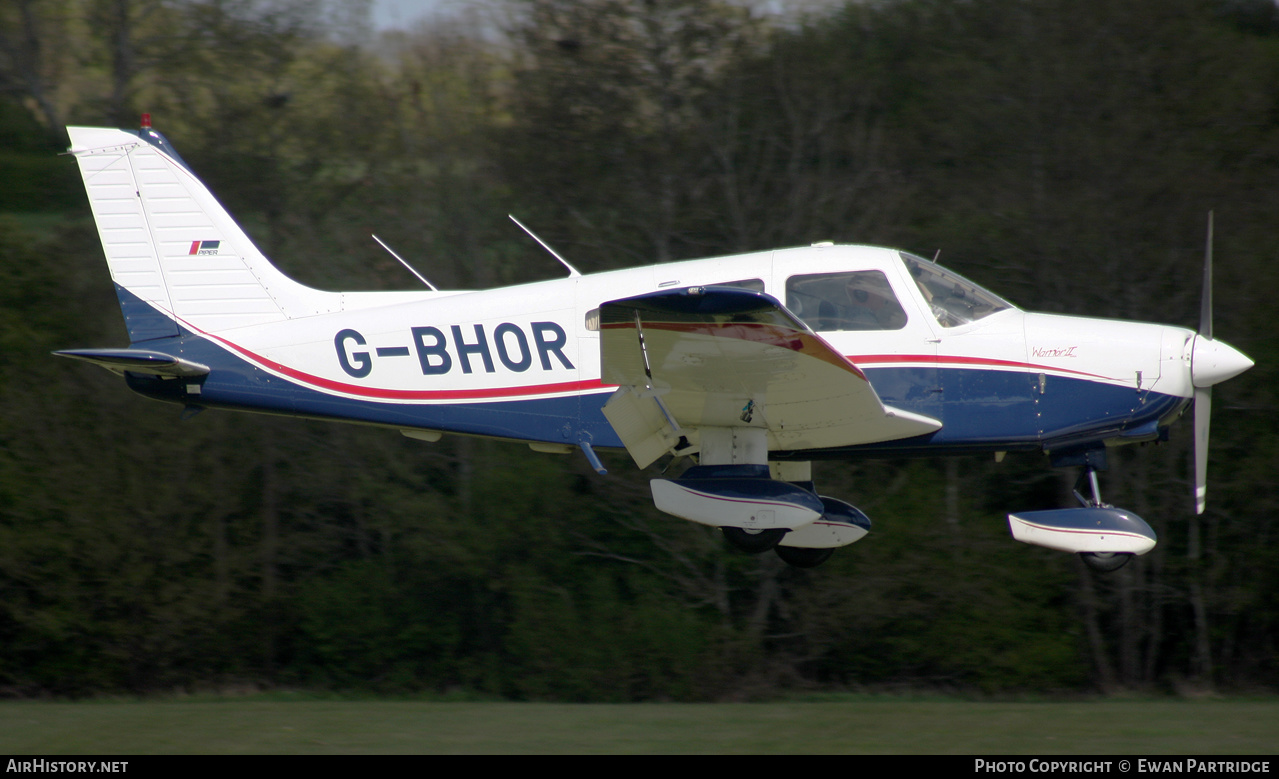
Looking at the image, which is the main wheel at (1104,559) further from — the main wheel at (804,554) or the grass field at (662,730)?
the main wheel at (804,554)

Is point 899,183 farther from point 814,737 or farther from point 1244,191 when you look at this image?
point 814,737

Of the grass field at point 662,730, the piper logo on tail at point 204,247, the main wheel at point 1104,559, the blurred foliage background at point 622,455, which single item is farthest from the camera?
the blurred foliage background at point 622,455

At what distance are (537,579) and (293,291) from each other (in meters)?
8.04

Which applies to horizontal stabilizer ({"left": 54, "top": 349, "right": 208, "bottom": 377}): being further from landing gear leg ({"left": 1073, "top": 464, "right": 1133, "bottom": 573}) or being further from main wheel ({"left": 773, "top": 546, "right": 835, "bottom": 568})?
landing gear leg ({"left": 1073, "top": 464, "right": 1133, "bottom": 573})

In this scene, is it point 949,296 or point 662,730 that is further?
point 662,730

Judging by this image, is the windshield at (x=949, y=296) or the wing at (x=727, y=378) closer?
the wing at (x=727, y=378)

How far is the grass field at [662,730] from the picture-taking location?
724 centimetres

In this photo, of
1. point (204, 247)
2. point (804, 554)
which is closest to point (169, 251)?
point (204, 247)

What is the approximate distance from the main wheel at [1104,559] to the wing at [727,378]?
4.31 feet

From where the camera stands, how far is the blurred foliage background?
1461 cm

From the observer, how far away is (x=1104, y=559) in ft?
23.6

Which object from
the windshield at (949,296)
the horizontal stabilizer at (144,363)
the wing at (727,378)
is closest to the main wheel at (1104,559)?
the wing at (727,378)

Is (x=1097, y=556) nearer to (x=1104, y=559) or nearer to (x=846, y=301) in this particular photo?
(x=1104, y=559)

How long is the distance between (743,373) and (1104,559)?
8.66 feet
